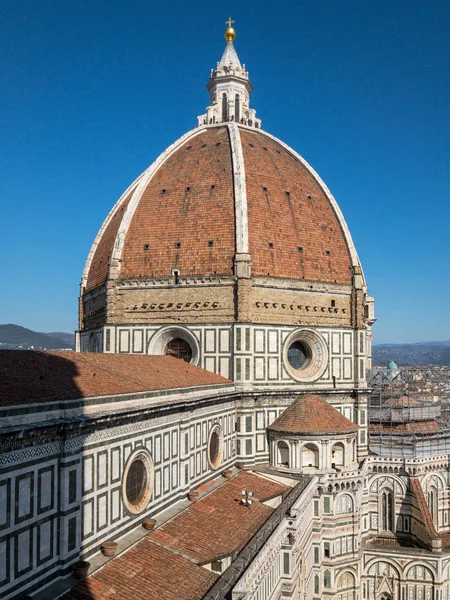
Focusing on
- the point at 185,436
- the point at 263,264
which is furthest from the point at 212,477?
the point at 263,264

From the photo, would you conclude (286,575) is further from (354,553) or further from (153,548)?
(354,553)

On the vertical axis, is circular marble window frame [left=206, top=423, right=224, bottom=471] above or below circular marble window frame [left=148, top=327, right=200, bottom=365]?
below

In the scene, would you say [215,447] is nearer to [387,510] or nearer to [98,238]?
[387,510]

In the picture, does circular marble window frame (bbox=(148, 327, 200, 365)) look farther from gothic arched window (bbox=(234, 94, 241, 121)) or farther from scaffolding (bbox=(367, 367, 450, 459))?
gothic arched window (bbox=(234, 94, 241, 121))

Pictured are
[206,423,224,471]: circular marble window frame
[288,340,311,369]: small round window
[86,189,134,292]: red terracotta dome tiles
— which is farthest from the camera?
[86,189,134,292]: red terracotta dome tiles

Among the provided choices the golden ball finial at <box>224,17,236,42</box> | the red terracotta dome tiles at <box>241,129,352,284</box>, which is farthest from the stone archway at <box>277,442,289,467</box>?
the golden ball finial at <box>224,17,236,42</box>

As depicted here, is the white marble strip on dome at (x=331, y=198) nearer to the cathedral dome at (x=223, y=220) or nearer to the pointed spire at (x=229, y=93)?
the cathedral dome at (x=223, y=220)

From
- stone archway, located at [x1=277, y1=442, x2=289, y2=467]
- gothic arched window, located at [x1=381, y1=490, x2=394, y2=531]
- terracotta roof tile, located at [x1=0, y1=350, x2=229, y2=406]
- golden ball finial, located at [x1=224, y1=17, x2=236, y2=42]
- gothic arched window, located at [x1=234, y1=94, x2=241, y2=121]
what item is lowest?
gothic arched window, located at [x1=381, y1=490, x2=394, y2=531]
